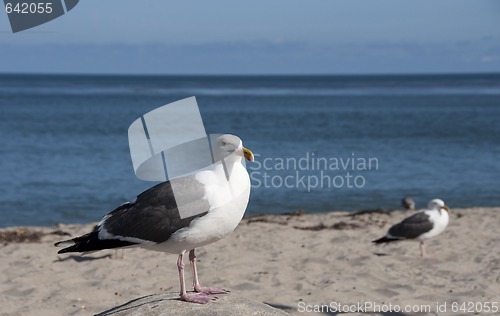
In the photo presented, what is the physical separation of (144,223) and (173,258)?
5.35 m

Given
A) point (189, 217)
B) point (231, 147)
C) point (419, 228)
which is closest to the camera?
point (231, 147)

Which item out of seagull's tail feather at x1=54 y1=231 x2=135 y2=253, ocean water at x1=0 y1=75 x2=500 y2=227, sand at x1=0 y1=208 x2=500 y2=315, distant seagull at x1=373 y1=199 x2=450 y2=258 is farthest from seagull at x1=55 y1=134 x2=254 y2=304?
ocean water at x1=0 y1=75 x2=500 y2=227

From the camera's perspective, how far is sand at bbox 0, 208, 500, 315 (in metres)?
8.77

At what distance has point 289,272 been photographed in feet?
33.5

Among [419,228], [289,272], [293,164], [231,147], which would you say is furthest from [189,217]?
[293,164]

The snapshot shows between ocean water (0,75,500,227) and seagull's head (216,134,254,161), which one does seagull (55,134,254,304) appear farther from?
ocean water (0,75,500,227)

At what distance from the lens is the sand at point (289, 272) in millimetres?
8773

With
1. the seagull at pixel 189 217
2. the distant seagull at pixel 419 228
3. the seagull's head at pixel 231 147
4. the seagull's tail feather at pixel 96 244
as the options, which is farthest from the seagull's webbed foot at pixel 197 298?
the distant seagull at pixel 419 228

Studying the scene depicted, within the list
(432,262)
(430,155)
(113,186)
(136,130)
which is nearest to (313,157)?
(430,155)

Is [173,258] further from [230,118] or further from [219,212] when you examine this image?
[230,118]

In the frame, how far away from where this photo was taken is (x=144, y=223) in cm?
576

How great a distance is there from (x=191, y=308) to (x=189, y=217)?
65 centimetres

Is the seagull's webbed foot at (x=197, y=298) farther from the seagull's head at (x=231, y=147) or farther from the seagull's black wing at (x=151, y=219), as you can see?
the seagull's head at (x=231, y=147)

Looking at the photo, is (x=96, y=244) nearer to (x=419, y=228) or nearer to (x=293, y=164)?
(x=419, y=228)
